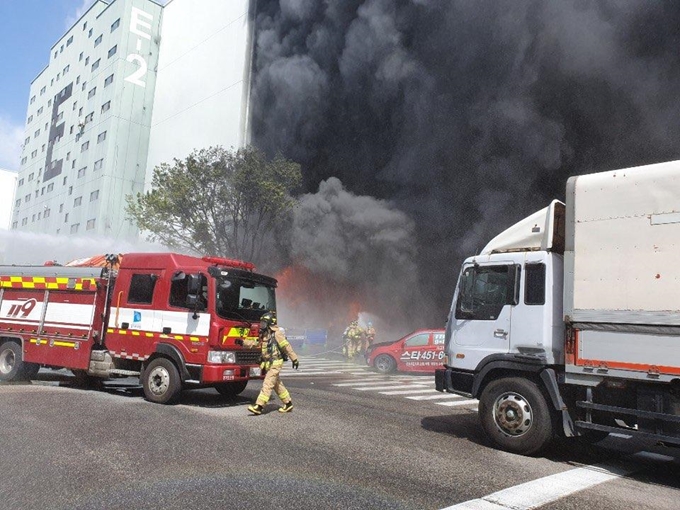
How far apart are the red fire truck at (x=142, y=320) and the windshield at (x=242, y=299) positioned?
0.06ft

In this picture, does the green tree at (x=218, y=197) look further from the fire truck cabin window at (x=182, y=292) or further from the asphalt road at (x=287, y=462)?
the asphalt road at (x=287, y=462)

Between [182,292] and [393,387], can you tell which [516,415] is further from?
[393,387]

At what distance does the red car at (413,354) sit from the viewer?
1584 centimetres

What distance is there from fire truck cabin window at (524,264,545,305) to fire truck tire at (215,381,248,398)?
5698 mm

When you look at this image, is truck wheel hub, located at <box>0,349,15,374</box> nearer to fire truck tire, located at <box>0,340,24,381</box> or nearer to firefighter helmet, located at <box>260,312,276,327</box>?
fire truck tire, located at <box>0,340,24,381</box>

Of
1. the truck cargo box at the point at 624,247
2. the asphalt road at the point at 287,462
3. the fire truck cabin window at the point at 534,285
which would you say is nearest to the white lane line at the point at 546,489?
the asphalt road at the point at 287,462

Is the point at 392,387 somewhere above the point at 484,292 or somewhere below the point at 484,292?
below

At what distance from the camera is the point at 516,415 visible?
5.98 meters

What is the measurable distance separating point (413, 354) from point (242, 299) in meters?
8.94

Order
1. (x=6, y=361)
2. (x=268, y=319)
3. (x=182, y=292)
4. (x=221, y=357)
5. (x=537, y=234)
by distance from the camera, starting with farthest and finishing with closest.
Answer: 1. (x=6, y=361)
2. (x=182, y=292)
3. (x=268, y=319)
4. (x=221, y=357)
5. (x=537, y=234)

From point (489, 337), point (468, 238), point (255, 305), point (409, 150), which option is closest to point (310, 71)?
point (409, 150)

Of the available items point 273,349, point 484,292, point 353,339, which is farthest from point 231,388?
point 353,339

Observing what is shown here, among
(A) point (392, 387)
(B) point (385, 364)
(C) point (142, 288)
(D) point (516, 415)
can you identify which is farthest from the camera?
(B) point (385, 364)

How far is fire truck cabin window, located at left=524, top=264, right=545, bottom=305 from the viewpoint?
240 inches
